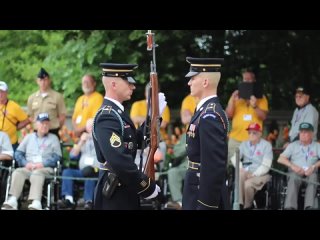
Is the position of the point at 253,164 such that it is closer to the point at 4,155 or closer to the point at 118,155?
the point at 4,155

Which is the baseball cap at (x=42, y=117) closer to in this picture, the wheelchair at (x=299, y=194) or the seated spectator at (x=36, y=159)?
the seated spectator at (x=36, y=159)

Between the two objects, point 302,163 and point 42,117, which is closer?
point 302,163

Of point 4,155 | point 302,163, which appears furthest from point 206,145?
point 4,155

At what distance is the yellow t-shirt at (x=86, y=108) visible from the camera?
12602 mm

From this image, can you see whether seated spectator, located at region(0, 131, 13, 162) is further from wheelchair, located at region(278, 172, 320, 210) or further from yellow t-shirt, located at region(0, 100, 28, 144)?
wheelchair, located at region(278, 172, 320, 210)

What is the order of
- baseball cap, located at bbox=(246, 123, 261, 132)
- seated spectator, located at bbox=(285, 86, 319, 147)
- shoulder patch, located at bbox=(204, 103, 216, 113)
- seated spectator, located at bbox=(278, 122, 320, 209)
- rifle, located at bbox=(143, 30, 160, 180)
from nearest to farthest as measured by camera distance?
1. shoulder patch, located at bbox=(204, 103, 216, 113)
2. rifle, located at bbox=(143, 30, 160, 180)
3. seated spectator, located at bbox=(278, 122, 320, 209)
4. baseball cap, located at bbox=(246, 123, 261, 132)
5. seated spectator, located at bbox=(285, 86, 319, 147)

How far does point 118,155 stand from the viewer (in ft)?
23.2

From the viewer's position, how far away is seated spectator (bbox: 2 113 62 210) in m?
11.9

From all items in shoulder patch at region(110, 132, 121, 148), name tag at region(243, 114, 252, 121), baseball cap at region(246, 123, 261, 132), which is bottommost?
shoulder patch at region(110, 132, 121, 148)

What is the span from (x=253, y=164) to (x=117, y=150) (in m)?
5.23

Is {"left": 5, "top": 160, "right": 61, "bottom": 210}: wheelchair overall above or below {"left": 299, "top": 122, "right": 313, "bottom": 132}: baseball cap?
below

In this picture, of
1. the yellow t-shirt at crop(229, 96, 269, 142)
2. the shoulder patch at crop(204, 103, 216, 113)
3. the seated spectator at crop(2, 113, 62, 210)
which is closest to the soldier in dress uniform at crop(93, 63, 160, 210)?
the shoulder patch at crop(204, 103, 216, 113)

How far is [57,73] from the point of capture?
50.2ft

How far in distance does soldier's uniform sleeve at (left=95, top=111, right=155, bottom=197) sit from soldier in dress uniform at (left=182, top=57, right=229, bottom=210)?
0.36 m
